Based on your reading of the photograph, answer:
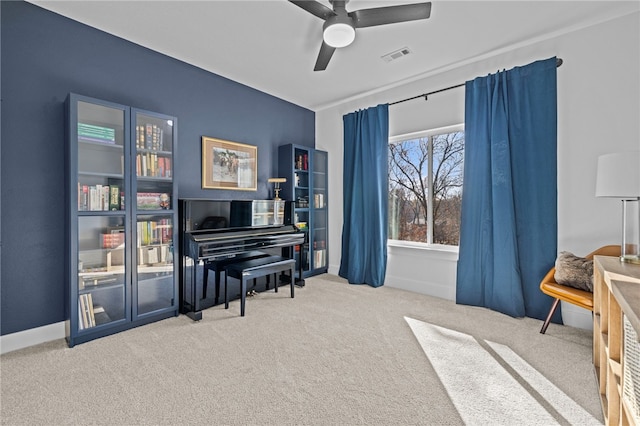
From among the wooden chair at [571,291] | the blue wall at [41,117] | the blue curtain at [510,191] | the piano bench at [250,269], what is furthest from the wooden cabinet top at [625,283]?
the blue wall at [41,117]

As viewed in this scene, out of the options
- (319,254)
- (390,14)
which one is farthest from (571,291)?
(319,254)

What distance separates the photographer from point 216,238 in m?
2.91

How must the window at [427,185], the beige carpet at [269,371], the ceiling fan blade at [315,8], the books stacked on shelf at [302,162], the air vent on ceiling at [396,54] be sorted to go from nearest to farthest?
the beige carpet at [269,371] → the ceiling fan blade at [315,8] → the air vent on ceiling at [396,54] → the window at [427,185] → the books stacked on shelf at [302,162]

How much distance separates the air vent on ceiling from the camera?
2.99 metres

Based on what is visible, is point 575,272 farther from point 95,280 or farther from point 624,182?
point 95,280

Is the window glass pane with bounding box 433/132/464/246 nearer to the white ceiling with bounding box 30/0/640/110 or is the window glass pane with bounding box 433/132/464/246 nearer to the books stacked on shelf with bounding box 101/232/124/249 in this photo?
the white ceiling with bounding box 30/0/640/110

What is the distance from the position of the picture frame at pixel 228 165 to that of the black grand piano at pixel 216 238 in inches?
14.4

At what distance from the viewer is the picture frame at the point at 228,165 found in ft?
11.1

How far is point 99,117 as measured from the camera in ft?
7.90

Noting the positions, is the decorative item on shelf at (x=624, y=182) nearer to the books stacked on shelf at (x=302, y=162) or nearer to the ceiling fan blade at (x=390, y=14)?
the ceiling fan blade at (x=390, y=14)

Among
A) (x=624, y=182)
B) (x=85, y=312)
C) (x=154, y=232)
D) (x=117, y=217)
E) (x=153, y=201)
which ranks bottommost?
(x=85, y=312)

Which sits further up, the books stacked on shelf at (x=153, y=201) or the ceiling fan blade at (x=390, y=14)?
the ceiling fan blade at (x=390, y=14)

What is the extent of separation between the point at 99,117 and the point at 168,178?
704 mm

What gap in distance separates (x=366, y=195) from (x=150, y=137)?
2.58 metres
